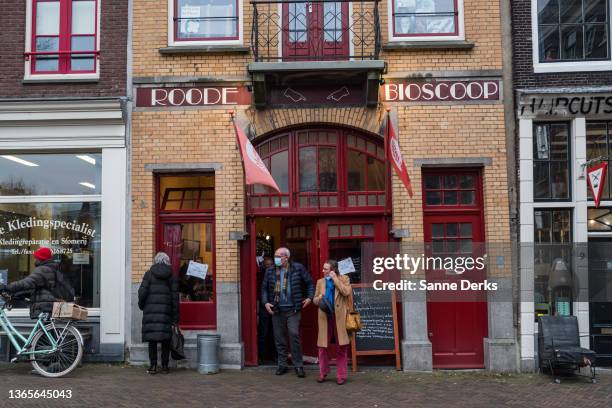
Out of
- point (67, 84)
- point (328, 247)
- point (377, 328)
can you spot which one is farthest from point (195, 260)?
point (67, 84)

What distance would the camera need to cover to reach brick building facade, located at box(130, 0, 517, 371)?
1092 cm

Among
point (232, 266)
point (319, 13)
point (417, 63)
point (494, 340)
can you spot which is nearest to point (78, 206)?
point (232, 266)

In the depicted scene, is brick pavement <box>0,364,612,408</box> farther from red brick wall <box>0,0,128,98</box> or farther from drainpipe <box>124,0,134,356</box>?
red brick wall <box>0,0,128,98</box>

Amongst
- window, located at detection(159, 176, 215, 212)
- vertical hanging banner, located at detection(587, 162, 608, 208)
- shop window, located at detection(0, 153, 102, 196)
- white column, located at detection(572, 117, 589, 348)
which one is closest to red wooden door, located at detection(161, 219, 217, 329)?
window, located at detection(159, 176, 215, 212)

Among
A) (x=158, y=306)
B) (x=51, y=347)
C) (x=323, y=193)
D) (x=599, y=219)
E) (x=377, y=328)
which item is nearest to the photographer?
(x=51, y=347)

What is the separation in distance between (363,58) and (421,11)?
138 centimetres

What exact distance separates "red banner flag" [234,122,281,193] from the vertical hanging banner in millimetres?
4913

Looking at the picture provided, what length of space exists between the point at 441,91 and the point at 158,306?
5742 mm

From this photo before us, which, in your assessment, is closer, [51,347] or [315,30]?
[51,347]

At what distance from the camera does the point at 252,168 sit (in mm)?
9836

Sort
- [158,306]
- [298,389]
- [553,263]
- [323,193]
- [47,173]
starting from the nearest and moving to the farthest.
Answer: [298,389] → [158,306] → [553,263] → [323,193] → [47,173]

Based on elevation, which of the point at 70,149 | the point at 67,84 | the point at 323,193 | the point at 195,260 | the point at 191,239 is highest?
the point at 67,84

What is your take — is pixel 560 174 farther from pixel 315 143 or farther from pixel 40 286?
pixel 40 286

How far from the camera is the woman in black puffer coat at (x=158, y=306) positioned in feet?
32.5
